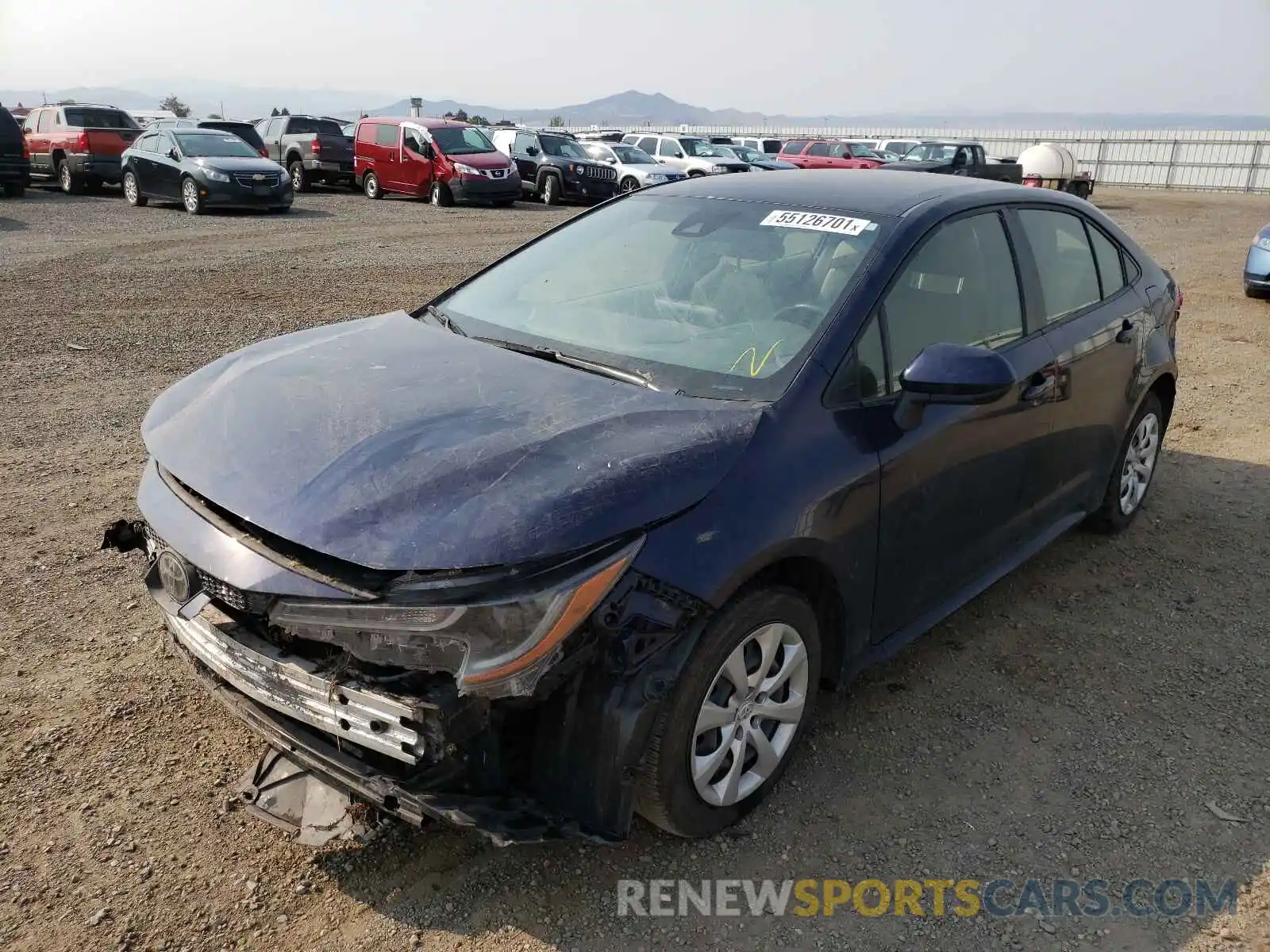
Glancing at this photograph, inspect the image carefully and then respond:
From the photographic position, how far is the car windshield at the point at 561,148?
74.0 feet

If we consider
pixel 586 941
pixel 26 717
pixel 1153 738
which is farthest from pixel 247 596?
pixel 1153 738

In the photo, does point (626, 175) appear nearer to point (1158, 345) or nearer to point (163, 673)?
point (1158, 345)

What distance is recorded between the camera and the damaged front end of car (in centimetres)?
216

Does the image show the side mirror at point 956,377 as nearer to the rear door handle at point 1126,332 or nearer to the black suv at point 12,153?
the rear door handle at point 1126,332

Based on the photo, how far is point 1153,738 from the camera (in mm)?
3297

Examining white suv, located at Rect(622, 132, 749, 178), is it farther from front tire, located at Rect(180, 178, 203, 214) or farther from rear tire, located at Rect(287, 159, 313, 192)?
front tire, located at Rect(180, 178, 203, 214)

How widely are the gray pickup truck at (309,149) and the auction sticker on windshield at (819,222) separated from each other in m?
20.9

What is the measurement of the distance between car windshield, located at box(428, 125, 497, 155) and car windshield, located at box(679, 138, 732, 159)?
23.6ft

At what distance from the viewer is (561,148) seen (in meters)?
22.7

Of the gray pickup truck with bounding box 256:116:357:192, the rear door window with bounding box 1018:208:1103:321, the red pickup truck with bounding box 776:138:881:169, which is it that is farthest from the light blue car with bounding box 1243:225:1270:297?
the gray pickup truck with bounding box 256:116:357:192

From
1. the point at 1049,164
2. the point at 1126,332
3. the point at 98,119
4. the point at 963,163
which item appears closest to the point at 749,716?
the point at 1126,332

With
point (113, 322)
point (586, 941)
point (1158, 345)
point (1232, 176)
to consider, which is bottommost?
point (586, 941)

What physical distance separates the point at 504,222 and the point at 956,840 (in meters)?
16.3

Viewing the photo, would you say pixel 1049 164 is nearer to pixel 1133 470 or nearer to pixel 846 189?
pixel 1133 470
